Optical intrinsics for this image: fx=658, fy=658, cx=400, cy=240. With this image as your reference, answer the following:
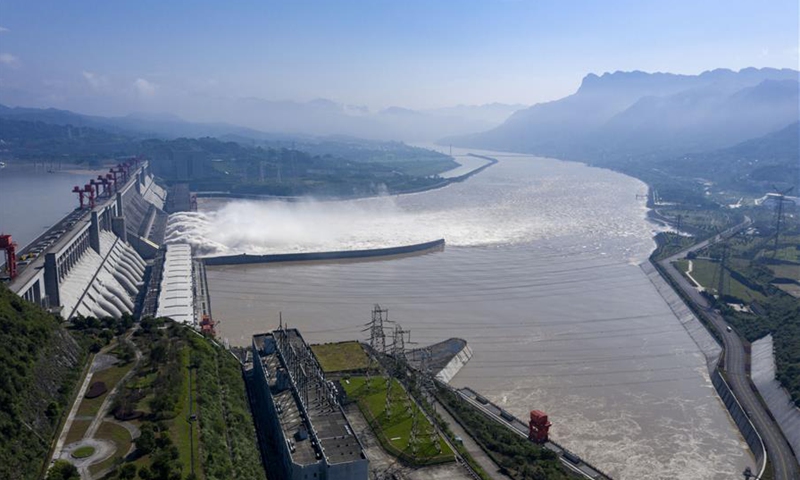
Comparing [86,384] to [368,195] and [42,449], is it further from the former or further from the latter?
[368,195]

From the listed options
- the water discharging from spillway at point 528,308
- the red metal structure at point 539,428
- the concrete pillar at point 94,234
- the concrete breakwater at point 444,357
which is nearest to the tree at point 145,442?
the red metal structure at point 539,428

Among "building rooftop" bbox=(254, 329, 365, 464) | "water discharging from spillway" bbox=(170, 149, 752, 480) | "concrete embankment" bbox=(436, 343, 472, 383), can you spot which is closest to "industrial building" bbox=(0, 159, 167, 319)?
"water discharging from spillway" bbox=(170, 149, 752, 480)

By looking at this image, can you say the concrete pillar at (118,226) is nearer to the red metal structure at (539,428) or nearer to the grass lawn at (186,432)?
the grass lawn at (186,432)

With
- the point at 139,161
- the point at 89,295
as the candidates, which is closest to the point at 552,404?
the point at 89,295

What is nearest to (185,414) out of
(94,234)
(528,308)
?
(528,308)

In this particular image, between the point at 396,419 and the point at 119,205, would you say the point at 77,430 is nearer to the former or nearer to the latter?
the point at 396,419
